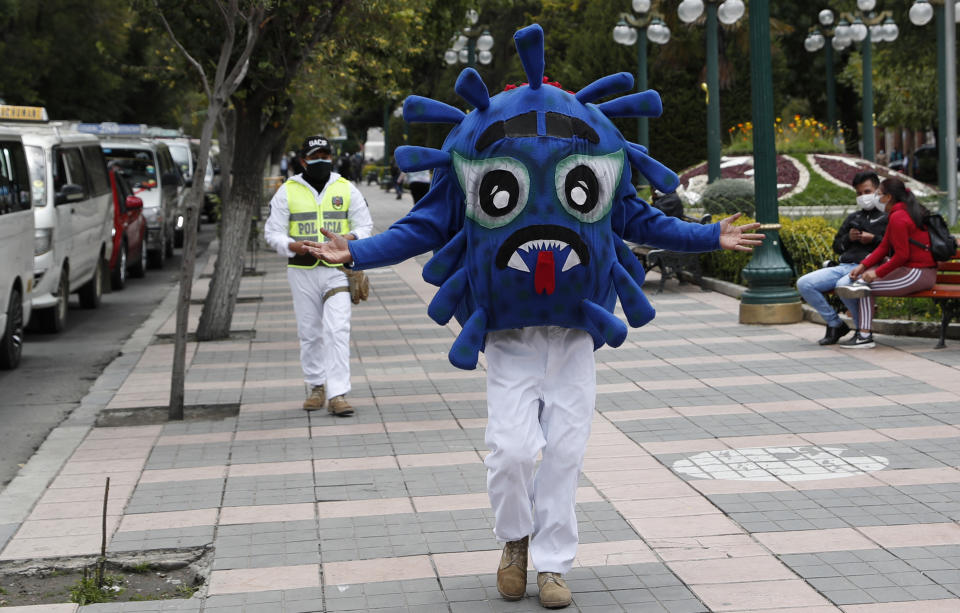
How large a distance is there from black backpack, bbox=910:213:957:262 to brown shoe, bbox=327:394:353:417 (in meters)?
4.74

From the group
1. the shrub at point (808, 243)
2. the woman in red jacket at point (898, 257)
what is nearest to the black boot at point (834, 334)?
the woman in red jacket at point (898, 257)

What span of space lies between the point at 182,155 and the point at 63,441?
845 inches

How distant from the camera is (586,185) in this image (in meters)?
4.78

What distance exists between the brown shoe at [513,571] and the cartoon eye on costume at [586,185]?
1252 millimetres

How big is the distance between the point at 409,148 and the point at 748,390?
4707 millimetres

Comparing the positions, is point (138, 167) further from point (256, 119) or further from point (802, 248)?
point (802, 248)

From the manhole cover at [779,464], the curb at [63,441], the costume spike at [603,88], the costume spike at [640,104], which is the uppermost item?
the costume spike at [603,88]

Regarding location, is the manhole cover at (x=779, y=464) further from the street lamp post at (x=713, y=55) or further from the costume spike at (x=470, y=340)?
the street lamp post at (x=713, y=55)

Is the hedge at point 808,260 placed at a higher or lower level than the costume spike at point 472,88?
lower

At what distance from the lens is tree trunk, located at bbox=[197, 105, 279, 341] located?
12.8m

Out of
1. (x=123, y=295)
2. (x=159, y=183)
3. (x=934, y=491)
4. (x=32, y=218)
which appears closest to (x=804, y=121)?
(x=159, y=183)

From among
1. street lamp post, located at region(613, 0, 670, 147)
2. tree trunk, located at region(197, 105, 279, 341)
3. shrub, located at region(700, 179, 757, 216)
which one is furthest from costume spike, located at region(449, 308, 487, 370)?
street lamp post, located at region(613, 0, 670, 147)

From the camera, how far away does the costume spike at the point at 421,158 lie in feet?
16.2

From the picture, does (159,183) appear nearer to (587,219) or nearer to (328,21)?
(328,21)
